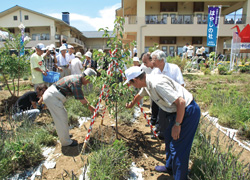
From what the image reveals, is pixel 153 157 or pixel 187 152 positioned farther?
pixel 153 157

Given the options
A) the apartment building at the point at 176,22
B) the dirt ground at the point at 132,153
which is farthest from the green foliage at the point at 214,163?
the apartment building at the point at 176,22

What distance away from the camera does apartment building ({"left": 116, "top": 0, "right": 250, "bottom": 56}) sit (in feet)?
54.7

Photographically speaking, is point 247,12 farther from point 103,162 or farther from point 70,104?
point 103,162

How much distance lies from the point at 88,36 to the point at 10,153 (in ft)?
143

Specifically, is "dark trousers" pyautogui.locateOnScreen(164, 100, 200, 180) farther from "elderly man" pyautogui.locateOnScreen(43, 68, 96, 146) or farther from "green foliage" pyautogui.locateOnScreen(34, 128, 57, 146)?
"green foliage" pyautogui.locateOnScreen(34, 128, 57, 146)

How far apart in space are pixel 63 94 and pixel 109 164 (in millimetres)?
1488

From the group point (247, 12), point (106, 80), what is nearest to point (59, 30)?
point (247, 12)

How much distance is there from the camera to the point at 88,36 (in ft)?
142

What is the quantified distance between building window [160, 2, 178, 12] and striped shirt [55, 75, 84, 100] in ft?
59.9

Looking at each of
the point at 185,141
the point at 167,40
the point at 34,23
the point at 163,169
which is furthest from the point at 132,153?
the point at 34,23

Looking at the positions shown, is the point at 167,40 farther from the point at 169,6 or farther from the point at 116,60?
the point at 116,60

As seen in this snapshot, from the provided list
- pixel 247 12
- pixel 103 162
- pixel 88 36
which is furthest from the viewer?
pixel 88 36

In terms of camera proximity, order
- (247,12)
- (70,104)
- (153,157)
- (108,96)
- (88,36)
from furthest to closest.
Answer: (88,36) < (247,12) < (70,104) < (108,96) < (153,157)

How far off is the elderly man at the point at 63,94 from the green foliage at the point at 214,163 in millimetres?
1999
